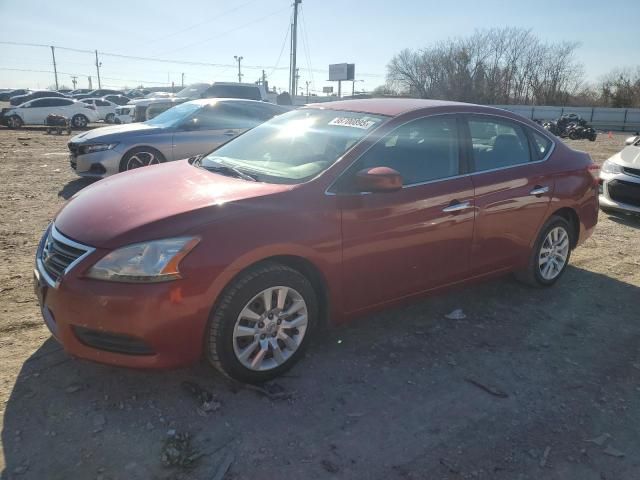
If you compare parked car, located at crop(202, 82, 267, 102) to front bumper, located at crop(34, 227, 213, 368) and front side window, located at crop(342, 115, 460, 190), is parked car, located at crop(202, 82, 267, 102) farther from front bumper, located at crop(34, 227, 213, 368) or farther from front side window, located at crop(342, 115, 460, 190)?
front bumper, located at crop(34, 227, 213, 368)

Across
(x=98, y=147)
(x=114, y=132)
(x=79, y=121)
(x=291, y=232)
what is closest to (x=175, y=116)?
(x=114, y=132)

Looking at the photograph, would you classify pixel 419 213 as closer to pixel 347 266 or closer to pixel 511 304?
pixel 347 266

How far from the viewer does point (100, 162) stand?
8.41m

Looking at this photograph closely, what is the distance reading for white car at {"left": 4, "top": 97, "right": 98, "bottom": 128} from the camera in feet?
78.9

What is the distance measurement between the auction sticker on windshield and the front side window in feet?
0.58

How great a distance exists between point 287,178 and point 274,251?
632 millimetres

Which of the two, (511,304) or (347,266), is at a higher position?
(347,266)

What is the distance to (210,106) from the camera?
30.5ft

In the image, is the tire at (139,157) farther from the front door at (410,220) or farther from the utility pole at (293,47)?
the utility pole at (293,47)

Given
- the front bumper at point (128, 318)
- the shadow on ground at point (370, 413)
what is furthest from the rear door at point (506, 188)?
the front bumper at point (128, 318)

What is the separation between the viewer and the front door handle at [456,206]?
3.64 meters

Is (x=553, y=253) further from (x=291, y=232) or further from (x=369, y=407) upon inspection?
(x=291, y=232)

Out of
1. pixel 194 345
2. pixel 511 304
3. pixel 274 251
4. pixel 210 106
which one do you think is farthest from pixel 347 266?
pixel 210 106

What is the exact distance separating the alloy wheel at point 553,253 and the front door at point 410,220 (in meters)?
1.18
